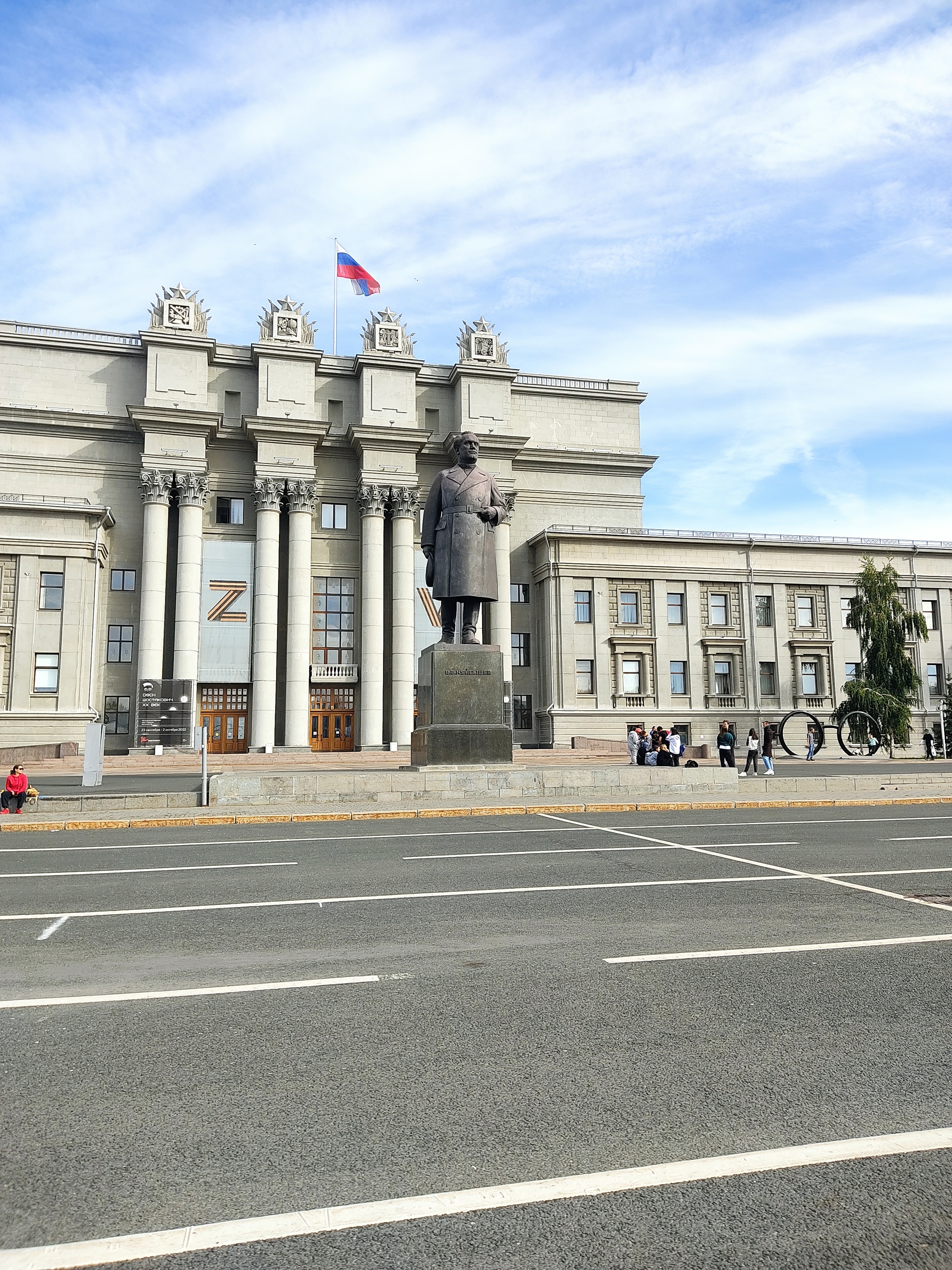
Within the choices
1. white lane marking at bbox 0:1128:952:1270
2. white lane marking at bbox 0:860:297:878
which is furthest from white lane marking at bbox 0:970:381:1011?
white lane marking at bbox 0:860:297:878

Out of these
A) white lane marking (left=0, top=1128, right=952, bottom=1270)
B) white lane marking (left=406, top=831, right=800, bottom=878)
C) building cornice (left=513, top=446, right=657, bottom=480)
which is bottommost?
white lane marking (left=406, top=831, right=800, bottom=878)

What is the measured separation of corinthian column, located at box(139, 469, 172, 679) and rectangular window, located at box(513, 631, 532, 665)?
1956 centimetres

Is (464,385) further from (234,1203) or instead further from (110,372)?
(234,1203)

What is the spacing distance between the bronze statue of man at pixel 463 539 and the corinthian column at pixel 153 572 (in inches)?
1125

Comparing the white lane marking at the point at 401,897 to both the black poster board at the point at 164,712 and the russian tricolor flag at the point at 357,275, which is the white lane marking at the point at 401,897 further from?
the russian tricolor flag at the point at 357,275

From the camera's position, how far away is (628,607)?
5147 centimetres

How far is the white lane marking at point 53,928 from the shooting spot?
22.2 feet

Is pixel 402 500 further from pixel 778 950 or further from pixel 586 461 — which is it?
pixel 778 950

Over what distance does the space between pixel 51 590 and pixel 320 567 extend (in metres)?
13.9

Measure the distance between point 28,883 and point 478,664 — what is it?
11.6m

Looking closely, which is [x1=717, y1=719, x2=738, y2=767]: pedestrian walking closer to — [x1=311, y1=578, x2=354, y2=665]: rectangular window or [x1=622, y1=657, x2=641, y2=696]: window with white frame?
[x1=622, y1=657, x2=641, y2=696]: window with white frame

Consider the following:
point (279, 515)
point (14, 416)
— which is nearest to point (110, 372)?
point (14, 416)

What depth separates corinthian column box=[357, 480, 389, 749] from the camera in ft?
156

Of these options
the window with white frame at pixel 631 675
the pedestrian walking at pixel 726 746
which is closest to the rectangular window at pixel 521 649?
the window with white frame at pixel 631 675
